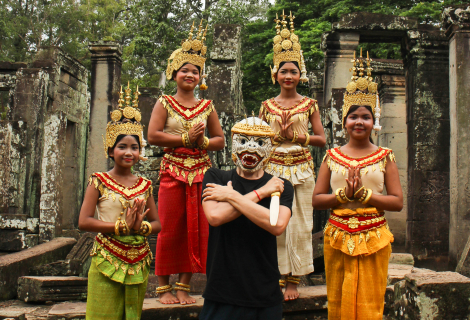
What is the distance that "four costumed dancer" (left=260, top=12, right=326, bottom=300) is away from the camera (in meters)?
3.82

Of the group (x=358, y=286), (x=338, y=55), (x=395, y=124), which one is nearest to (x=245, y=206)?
(x=358, y=286)

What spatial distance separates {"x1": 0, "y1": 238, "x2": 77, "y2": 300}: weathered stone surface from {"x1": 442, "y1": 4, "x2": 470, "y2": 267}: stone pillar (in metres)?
5.62

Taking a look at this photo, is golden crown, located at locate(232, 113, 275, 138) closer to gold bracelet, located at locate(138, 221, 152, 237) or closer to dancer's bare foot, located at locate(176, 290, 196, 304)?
gold bracelet, located at locate(138, 221, 152, 237)

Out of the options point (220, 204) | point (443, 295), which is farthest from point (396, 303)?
point (220, 204)

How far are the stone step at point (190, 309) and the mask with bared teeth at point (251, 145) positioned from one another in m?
1.50

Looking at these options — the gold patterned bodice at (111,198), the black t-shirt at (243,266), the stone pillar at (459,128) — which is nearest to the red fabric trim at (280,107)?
the gold patterned bodice at (111,198)

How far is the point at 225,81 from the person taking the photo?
563cm

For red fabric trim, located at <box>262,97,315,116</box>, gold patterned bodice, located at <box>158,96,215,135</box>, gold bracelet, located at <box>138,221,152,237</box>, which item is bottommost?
gold bracelet, located at <box>138,221,152,237</box>

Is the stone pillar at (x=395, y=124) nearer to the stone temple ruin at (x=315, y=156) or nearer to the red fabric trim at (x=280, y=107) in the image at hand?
the stone temple ruin at (x=315, y=156)

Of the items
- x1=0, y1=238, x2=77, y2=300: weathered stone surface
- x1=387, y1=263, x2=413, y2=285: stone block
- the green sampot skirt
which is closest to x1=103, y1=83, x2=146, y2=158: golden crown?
the green sampot skirt

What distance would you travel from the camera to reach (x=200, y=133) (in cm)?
369

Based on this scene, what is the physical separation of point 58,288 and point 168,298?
72.0 inches

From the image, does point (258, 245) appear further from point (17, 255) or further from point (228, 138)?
point (17, 255)

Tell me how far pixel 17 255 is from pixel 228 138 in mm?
3298
